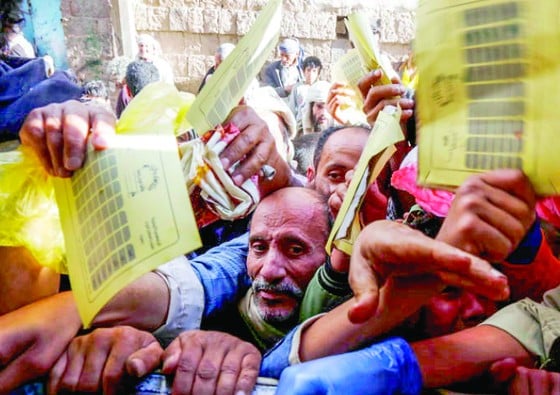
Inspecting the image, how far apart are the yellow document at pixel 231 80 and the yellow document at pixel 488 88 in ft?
0.83

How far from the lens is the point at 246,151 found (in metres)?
0.92

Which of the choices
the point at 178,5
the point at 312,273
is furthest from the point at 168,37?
the point at 312,273

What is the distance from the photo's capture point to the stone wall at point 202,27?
4.86 m

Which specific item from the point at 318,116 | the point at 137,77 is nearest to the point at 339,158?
the point at 137,77

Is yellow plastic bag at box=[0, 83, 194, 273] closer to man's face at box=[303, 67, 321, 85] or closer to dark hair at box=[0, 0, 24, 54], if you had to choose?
dark hair at box=[0, 0, 24, 54]

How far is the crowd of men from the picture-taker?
0.60 metres

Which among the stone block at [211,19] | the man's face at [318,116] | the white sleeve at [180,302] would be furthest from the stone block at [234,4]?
the white sleeve at [180,302]

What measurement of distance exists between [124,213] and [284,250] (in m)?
0.51

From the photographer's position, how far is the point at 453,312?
0.87 metres

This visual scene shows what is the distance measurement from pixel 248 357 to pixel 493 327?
13.6 inches

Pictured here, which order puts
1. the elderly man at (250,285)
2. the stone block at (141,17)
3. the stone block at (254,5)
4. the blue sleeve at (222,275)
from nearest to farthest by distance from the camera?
1. the elderly man at (250,285)
2. the blue sleeve at (222,275)
3. the stone block at (141,17)
4. the stone block at (254,5)

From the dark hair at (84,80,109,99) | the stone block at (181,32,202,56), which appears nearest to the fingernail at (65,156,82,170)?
the dark hair at (84,80,109,99)

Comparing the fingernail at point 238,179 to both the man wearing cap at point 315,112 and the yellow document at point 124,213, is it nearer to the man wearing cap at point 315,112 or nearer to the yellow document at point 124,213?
the yellow document at point 124,213

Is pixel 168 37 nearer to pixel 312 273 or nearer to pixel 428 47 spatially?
pixel 312 273
